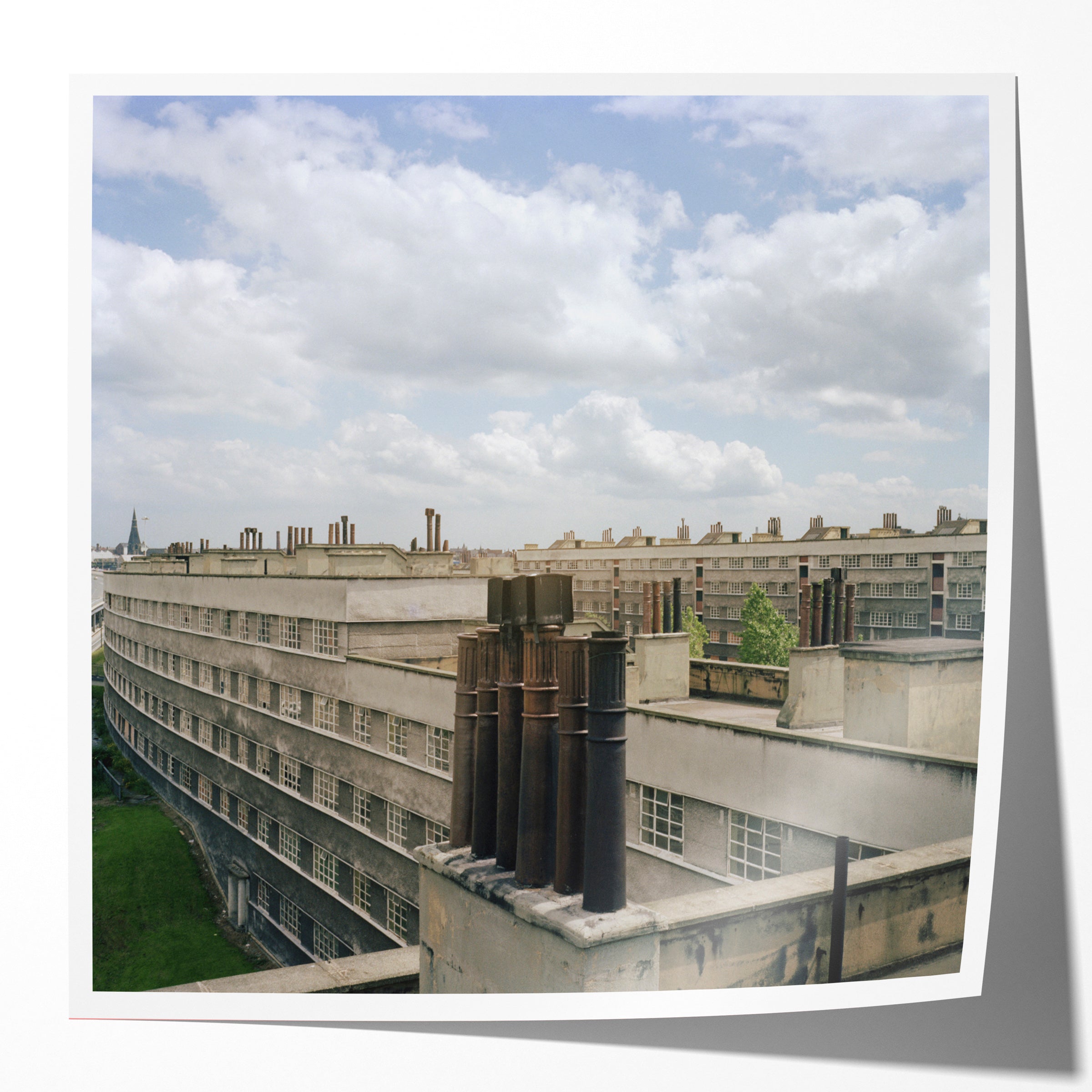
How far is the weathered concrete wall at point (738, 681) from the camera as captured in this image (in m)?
13.4

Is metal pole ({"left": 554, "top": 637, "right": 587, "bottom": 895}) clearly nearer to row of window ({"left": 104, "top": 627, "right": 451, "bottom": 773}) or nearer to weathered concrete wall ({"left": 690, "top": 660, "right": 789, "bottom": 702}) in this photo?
row of window ({"left": 104, "top": 627, "right": 451, "bottom": 773})

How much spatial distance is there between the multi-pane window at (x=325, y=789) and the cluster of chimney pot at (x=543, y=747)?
7.78 meters

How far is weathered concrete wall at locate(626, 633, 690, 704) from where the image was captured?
1274 centimetres

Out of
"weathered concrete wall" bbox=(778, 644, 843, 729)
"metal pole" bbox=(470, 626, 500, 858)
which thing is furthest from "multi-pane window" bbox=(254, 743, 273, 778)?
"weathered concrete wall" bbox=(778, 644, 843, 729)

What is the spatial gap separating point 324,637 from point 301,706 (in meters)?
1.38

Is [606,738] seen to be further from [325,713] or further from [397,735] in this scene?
[325,713]

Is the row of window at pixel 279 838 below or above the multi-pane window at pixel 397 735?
below

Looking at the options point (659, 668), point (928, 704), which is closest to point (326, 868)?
point (659, 668)

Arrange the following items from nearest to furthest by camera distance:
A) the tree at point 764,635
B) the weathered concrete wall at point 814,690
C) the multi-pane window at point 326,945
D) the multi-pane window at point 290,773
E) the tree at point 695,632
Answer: the weathered concrete wall at point 814,690 < the multi-pane window at point 326,945 < the multi-pane window at point 290,773 < the tree at point 764,635 < the tree at point 695,632

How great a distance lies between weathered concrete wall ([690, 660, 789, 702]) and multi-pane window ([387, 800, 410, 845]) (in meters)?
5.75

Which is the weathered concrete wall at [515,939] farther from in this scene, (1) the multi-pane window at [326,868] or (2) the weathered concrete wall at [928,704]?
(1) the multi-pane window at [326,868]

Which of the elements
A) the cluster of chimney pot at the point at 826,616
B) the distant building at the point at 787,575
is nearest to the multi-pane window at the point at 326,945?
the distant building at the point at 787,575

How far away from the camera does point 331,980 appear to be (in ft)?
21.2
